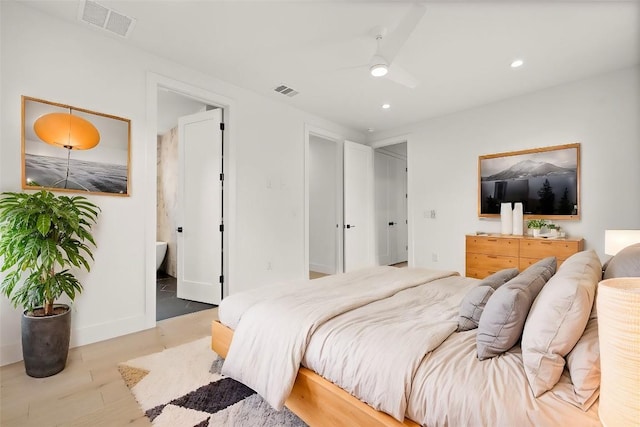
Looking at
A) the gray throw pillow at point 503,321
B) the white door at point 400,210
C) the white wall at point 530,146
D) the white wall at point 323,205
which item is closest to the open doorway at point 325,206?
the white wall at point 323,205

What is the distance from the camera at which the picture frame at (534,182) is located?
3.57 meters

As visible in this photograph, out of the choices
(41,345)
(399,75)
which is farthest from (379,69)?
(41,345)

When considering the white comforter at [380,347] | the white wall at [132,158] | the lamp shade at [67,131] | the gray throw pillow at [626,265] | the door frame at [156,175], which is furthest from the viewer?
the door frame at [156,175]

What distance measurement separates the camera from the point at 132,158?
2.86m

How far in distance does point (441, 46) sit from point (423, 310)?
2.47m

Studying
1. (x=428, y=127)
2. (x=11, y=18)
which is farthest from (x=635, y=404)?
(x=428, y=127)

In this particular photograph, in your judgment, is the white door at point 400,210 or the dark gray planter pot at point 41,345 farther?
the white door at point 400,210

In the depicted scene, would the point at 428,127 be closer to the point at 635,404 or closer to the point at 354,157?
the point at 354,157

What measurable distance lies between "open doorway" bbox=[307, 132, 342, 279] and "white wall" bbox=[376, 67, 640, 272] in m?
1.20

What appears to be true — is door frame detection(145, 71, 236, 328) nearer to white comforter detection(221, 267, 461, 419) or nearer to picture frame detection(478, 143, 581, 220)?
white comforter detection(221, 267, 461, 419)

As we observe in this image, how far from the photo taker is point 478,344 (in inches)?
49.1

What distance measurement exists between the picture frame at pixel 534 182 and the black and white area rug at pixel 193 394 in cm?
385

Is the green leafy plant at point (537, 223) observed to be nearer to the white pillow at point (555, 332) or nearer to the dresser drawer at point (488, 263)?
the dresser drawer at point (488, 263)

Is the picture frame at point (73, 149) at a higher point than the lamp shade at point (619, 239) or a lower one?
higher
